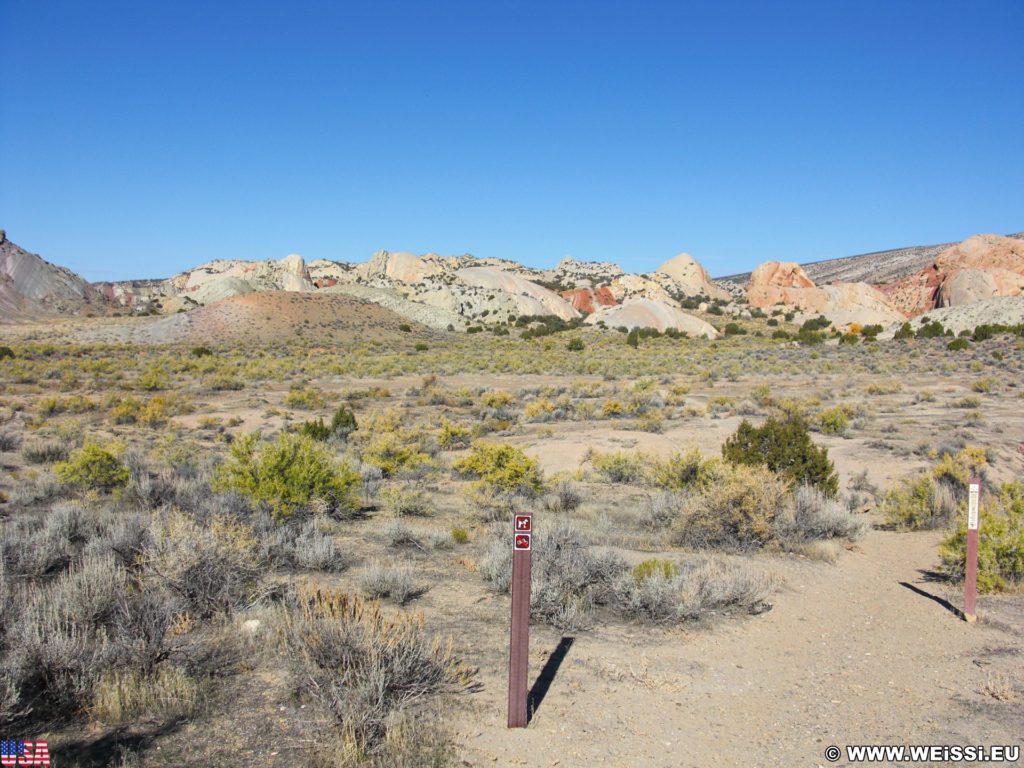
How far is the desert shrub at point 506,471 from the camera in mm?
11836

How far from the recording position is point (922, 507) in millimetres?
10398

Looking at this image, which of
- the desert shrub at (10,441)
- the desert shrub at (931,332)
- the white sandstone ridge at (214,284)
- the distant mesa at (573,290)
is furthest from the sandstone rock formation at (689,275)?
the desert shrub at (10,441)

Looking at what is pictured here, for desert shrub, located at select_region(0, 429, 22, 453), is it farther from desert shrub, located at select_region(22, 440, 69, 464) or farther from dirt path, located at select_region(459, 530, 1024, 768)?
dirt path, located at select_region(459, 530, 1024, 768)

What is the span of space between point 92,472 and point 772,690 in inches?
401

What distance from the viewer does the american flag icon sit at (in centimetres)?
366

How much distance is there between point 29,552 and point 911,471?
46.3ft

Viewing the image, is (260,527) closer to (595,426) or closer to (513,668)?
(513,668)

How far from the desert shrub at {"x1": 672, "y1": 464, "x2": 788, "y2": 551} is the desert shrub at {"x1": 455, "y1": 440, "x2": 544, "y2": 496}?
10.5ft

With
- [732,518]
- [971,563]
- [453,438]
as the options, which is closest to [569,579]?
[732,518]

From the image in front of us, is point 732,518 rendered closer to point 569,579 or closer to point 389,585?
point 569,579

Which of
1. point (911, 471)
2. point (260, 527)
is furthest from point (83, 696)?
point (911, 471)

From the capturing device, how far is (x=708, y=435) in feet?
59.5

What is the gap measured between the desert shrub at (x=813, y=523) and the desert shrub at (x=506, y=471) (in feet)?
13.3

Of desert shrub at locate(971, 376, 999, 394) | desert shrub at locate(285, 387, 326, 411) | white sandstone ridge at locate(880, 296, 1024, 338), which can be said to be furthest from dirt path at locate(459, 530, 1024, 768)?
white sandstone ridge at locate(880, 296, 1024, 338)
